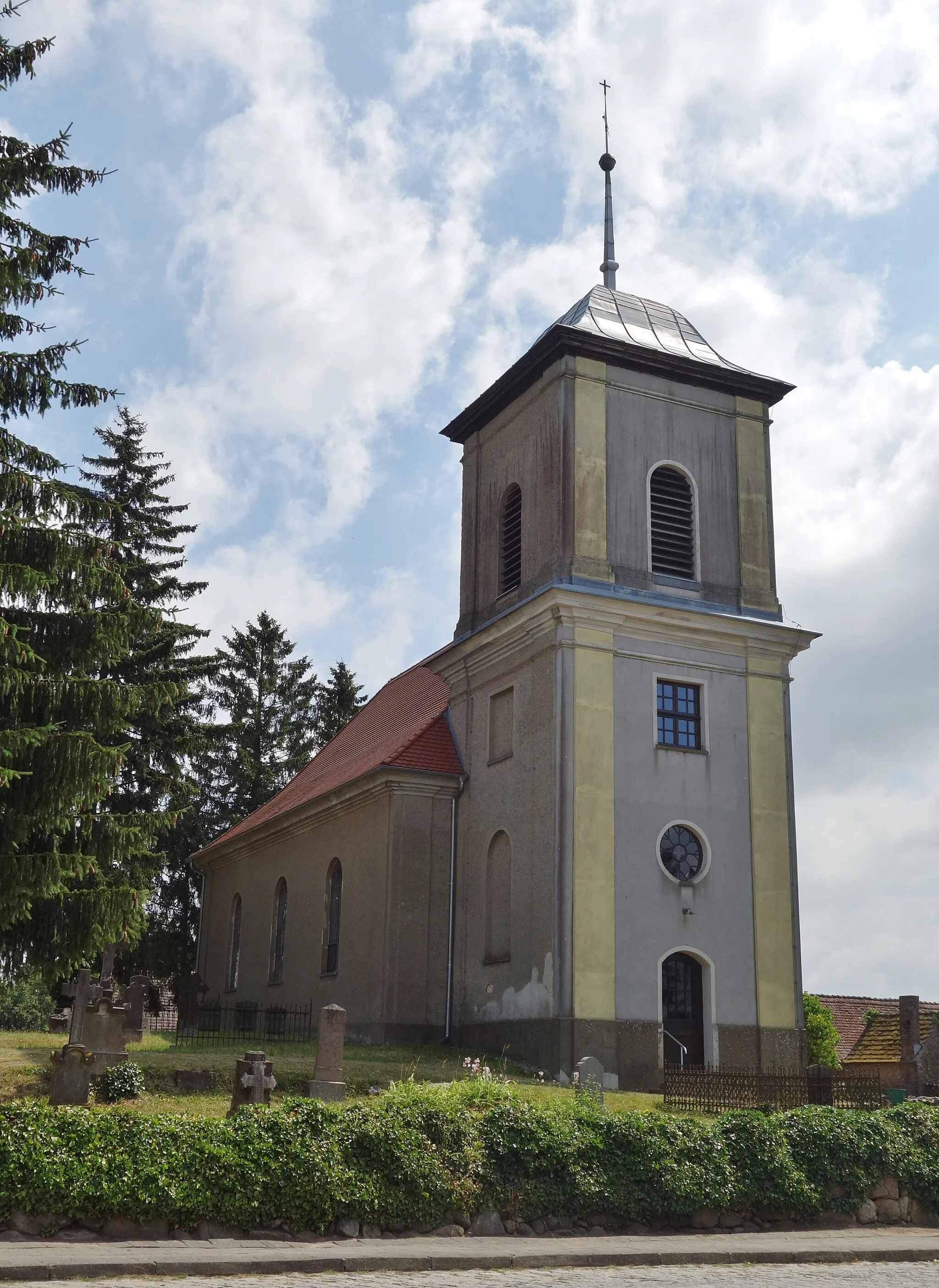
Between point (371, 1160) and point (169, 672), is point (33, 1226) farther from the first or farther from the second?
point (169, 672)

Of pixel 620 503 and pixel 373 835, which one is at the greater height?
pixel 620 503

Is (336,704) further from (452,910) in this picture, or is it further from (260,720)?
(452,910)

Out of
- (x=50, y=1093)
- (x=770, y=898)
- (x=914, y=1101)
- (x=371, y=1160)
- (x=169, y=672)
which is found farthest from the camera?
(x=169, y=672)

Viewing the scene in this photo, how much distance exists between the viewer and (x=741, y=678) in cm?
2581

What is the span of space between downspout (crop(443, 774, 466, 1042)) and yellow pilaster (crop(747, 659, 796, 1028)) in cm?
590

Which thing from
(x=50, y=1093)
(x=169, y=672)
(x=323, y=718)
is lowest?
(x=50, y=1093)

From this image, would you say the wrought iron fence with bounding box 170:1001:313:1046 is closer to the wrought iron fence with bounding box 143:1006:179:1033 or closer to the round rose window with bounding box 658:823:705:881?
the wrought iron fence with bounding box 143:1006:179:1033

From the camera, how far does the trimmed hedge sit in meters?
11.2

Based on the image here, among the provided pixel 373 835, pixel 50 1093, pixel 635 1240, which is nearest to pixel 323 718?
pixel 373 835

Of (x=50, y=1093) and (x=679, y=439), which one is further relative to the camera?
(x=679, y=439)

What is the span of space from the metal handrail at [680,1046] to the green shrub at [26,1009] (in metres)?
31.9

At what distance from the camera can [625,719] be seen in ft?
80.2

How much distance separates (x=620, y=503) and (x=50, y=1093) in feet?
50.4

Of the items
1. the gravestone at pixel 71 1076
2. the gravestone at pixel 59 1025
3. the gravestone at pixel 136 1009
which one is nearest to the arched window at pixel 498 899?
the gravestone at pixel 136 1009
